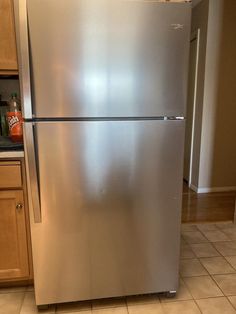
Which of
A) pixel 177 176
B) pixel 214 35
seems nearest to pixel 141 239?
pixel 177 176

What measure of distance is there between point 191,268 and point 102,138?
1280 millimetres

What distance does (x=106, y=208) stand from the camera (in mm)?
1491

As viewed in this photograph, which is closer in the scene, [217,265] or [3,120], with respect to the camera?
[3,120]

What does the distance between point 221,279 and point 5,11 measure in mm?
2153

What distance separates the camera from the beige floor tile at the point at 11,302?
1.62 m

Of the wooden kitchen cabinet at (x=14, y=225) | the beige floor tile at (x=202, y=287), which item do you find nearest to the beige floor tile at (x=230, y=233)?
the beige floor tile at (x=202, y=287)

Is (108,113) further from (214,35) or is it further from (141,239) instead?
(214,35)

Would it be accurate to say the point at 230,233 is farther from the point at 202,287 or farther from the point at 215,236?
the point at 202,287

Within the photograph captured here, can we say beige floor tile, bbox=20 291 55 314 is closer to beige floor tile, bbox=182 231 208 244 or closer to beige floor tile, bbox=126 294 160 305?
beige floor tile, bbox=126 294 160 305

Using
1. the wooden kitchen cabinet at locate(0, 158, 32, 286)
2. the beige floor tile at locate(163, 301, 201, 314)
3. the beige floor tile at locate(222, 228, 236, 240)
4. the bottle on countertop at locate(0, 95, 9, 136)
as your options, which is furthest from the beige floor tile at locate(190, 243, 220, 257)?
the bottle on countertop at locate(0, 95, 9, 136)

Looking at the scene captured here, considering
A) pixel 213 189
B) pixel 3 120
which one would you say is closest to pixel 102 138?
pixel 3 120

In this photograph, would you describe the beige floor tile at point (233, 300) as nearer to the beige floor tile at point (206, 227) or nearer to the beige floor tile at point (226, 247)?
the beige floor tile at point (226, 247)

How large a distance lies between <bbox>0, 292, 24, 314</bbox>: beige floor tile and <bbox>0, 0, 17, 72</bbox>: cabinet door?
4.54 feet

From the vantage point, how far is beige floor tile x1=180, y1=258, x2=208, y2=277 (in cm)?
199
